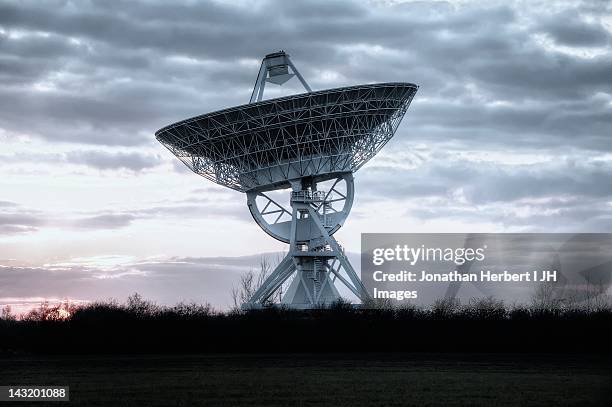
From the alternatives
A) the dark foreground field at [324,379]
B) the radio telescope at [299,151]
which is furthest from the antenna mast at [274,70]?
the dark foreground field at [324,379]

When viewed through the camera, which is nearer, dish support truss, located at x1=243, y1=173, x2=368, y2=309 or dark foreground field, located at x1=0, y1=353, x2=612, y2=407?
dark foreground field, located at x1=0, y1=353, x2=612, y2=407

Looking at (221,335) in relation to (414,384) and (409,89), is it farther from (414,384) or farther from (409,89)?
(414,384)

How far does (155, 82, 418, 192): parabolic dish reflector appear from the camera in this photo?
6125 centimetres

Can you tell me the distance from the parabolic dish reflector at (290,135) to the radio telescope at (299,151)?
2.5 inches

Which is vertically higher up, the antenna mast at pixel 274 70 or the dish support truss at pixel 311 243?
the antenna mast at pixel 274 70

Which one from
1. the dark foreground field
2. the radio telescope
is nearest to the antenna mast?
the radio telescope

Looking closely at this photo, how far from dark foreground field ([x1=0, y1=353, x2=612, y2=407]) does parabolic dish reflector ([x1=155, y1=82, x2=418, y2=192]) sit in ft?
42.5

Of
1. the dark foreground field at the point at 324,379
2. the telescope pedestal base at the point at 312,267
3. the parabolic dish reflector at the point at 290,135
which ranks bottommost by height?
the dark foreground field at the point at 324,379

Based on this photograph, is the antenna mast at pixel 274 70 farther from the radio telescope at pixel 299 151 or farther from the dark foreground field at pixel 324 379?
the dark foreground field at pixel 324 379

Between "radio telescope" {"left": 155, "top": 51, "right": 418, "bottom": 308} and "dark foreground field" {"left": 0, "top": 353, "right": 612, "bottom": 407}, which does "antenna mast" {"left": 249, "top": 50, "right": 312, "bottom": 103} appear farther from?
"dark foreground field" {"left": 0, "top": 353, "right": 612, "bottom": 407}

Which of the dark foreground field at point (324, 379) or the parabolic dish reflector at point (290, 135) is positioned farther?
the parabolic dish reflector at point (290, 135)

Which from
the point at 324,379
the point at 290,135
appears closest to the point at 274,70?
Result: the point at 290,135

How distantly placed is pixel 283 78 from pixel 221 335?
1737 cm

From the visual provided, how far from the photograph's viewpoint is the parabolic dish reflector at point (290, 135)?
61250mm
